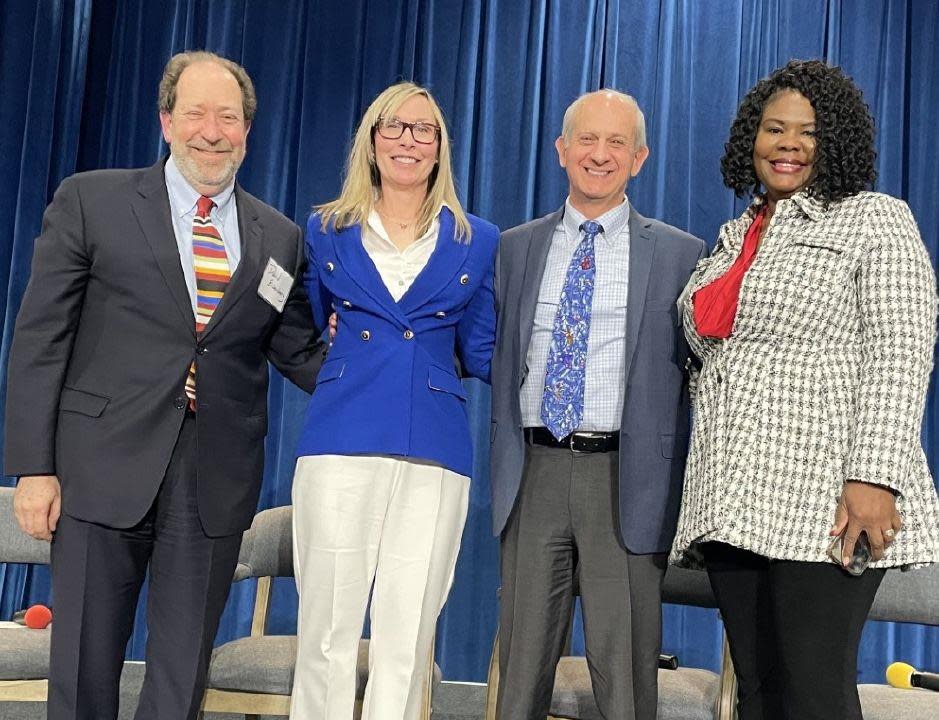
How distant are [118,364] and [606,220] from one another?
4.23ft

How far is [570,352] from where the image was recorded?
8.84ft

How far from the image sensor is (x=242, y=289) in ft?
8.40

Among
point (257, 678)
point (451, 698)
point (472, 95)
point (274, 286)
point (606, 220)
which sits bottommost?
point (451, 698)

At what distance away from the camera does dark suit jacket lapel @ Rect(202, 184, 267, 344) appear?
252 centimetres

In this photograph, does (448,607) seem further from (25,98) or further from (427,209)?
(25,98)

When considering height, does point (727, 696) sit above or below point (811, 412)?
below

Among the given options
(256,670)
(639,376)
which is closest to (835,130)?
(639,376)

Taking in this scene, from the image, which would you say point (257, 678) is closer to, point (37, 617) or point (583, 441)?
point (37, 617)

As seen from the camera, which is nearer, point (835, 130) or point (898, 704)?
point (835, 130)

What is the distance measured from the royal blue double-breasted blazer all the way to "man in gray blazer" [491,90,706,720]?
0.18m

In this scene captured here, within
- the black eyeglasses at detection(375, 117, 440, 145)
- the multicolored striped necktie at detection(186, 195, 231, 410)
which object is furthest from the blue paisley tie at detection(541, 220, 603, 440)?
the multicolored striped necktie at detection(186, 195, 231, 410)

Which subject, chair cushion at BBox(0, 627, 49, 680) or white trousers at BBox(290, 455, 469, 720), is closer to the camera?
white trousers at BBox(290, 455, 469, 720)

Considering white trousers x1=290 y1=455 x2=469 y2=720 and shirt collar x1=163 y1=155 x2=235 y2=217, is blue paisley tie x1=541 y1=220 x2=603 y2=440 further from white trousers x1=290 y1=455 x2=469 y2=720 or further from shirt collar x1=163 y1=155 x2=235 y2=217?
shirt collar x1=163 y1=155 x2=235 y2=217

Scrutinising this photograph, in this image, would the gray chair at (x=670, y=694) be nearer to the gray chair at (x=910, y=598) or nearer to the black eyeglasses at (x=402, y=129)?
the gray chair at (x=910, y=598)
